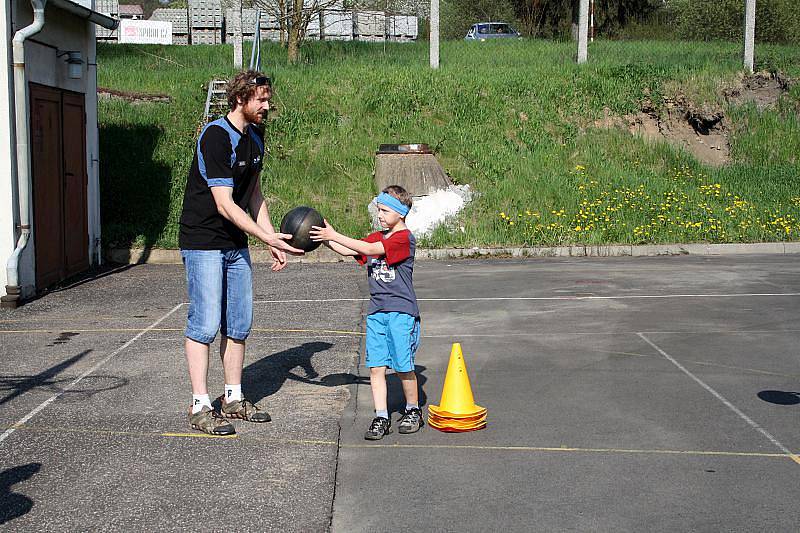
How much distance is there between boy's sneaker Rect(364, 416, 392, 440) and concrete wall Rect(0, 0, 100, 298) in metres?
7.60

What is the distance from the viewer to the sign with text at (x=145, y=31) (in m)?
56.0

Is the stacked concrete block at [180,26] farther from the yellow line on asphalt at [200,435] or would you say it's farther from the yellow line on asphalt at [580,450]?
the yellow line on asphalt at [580,450]

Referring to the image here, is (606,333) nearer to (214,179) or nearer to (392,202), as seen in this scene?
(392,202)

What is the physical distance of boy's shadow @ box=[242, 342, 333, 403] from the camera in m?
8.02

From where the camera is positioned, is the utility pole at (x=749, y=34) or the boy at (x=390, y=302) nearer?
the boy at (x=390, y=302)

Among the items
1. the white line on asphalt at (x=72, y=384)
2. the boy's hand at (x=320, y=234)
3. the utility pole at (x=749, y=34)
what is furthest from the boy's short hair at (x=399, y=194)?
the utility pole at (x=749, y=34)

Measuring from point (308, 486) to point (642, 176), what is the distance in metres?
17.0

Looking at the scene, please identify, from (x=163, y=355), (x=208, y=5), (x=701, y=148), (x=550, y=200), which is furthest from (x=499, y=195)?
(x=208, y=5)

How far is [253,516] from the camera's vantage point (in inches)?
203

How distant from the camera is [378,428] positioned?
6.61 meters

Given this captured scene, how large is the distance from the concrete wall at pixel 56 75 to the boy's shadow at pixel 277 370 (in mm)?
4992

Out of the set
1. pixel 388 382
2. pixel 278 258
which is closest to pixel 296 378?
pixel 388 382

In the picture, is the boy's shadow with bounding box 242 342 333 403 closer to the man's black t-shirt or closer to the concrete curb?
the man's black t-shirt

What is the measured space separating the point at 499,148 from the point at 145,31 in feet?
131
